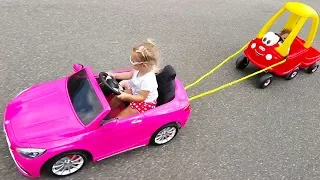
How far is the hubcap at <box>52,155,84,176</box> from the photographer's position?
10.6ft

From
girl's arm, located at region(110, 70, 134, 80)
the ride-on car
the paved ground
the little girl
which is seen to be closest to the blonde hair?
the little girl

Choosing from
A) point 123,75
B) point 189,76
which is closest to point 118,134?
point 123,75

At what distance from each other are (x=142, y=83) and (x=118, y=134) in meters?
0.61

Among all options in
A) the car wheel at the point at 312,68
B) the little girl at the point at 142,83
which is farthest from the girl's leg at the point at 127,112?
the car wheel at the point at 312,68

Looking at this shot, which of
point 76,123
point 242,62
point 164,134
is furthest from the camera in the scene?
point 242,62

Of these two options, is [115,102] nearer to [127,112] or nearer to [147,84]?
[127,112]

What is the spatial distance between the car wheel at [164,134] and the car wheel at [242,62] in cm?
207

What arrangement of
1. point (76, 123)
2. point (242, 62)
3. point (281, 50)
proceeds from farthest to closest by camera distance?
point (242, 62) < point (281, 50) < point (76, 123)

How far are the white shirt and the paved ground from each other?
0.69 metres

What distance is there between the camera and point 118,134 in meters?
3.43

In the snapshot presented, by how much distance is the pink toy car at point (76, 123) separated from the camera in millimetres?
3088

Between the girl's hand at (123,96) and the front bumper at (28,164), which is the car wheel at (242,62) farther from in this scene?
the front bumper at (28,164)

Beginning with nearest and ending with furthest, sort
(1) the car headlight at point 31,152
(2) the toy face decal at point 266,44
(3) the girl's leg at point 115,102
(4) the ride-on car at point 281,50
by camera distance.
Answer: (1) the car headlight at point 31,152 < (3) the girl's leg at point 115,102 < (4) the ride-on car at point 281,50 < (2) the toy face decal at point 266,44

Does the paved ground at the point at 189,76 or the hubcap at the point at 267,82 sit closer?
the paved ground at the point at 189,76
